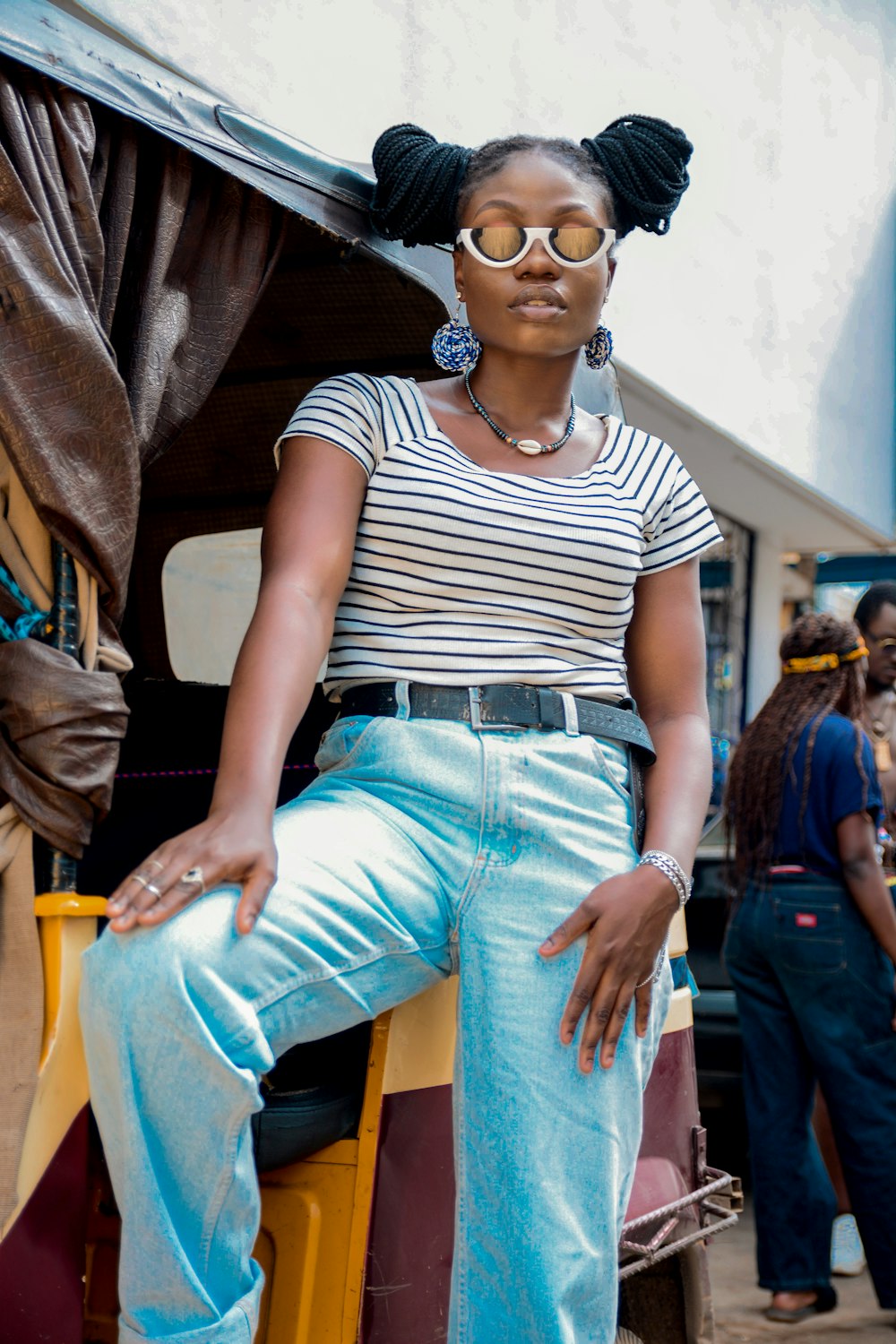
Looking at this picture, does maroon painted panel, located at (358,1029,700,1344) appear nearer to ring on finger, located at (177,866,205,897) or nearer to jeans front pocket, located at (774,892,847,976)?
ring on finger, located at (177,866,205,897)

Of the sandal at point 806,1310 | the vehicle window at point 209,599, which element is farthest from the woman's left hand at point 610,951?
the sandal at point 806,1310

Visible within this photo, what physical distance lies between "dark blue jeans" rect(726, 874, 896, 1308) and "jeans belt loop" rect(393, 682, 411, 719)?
2840mm

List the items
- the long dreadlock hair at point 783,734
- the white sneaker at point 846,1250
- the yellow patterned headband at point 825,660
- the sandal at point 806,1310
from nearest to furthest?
1. the sandal at point 806,1310
2. the long dreadlock hair at point 783,734
3. the yellow patterned headband at point 825,660
4. the white sneaker at point 846,1250

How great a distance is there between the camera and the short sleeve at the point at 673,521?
2.35 metres

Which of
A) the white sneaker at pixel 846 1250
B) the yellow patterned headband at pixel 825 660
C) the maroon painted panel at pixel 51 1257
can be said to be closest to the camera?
the maroon painted panel at pixel 51 1257

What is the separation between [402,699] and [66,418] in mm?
596

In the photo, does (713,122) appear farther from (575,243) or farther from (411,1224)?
(411,1224)

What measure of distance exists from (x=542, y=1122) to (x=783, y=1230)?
303 cm

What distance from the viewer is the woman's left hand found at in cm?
192

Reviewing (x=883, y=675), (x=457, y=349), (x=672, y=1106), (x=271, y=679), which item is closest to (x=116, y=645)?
(x=271, y=679)

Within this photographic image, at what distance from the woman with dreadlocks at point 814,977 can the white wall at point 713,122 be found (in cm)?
267

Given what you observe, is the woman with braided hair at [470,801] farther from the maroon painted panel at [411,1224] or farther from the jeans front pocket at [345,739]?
the maroon painted panel at [411,1224]

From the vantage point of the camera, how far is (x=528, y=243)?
219 centimetres

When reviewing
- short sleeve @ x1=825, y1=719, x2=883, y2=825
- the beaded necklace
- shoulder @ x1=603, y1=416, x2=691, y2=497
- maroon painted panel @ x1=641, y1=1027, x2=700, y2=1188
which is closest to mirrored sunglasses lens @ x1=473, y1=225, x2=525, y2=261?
the beaded necklace
